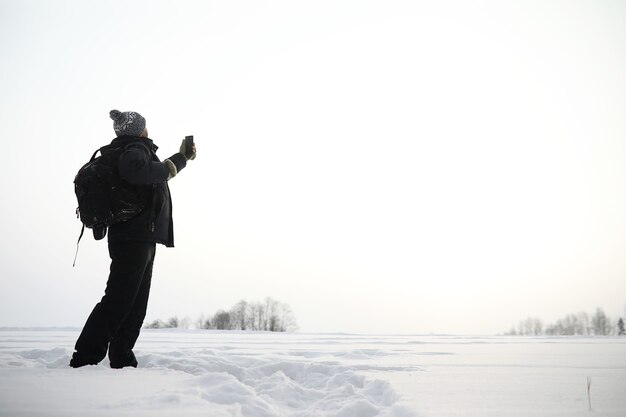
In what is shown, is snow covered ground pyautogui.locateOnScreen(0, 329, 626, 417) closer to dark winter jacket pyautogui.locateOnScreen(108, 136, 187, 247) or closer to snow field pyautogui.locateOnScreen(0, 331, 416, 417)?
snow field pyautogui.locateOnScreen(0, 331, 416, 417)

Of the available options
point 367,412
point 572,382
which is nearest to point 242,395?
point 367,412

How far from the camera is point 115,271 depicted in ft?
9.95

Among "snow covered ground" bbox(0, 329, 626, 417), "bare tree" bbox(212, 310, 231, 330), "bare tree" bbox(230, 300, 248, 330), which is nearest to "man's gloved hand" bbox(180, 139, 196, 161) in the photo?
"snow covered ground" bbox(0, 329, 626, 417)

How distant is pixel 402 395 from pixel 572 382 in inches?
46.5

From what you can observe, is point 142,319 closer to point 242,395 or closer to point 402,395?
point 242,395

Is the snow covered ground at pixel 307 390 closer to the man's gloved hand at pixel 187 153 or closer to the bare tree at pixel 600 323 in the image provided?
the man's gloved hand at pixel 187 153

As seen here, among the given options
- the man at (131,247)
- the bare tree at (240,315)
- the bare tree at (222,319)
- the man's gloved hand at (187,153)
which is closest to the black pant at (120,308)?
the man at (131,247)

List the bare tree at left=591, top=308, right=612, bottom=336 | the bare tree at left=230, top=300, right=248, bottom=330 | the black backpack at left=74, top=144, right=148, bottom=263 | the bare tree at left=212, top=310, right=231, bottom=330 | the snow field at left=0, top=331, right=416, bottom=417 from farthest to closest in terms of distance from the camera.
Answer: the bare tree at left=591, top=308, right=612, bottom=336, the bare tree at left=230, top=300, right=248, bottom=330, the bare tree at left=212, top=310, right=231, bottom=330, the black backpack at left=74, top=144, right=148, bottom=263, the snow field at left=0, top=331, right=416, bottom=417

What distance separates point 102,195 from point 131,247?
16.6 inches

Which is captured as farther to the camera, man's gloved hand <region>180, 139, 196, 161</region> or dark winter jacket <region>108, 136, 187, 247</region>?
man's gloved hand <region>180, 139, 196, 161</region>

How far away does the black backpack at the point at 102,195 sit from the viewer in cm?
293

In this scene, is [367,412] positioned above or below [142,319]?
below

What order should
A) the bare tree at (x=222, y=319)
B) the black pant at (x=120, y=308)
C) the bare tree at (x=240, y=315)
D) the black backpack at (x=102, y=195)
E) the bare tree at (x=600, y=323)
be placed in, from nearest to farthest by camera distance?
the black pant at (x=120, y=308), the black backpack at (x=102, y=195), the bare tree at (x=222, y=319), the bare tree at (x=240, y=315), the bare tree at (x=600, y=323)

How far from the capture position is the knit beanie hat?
11.2 ft
